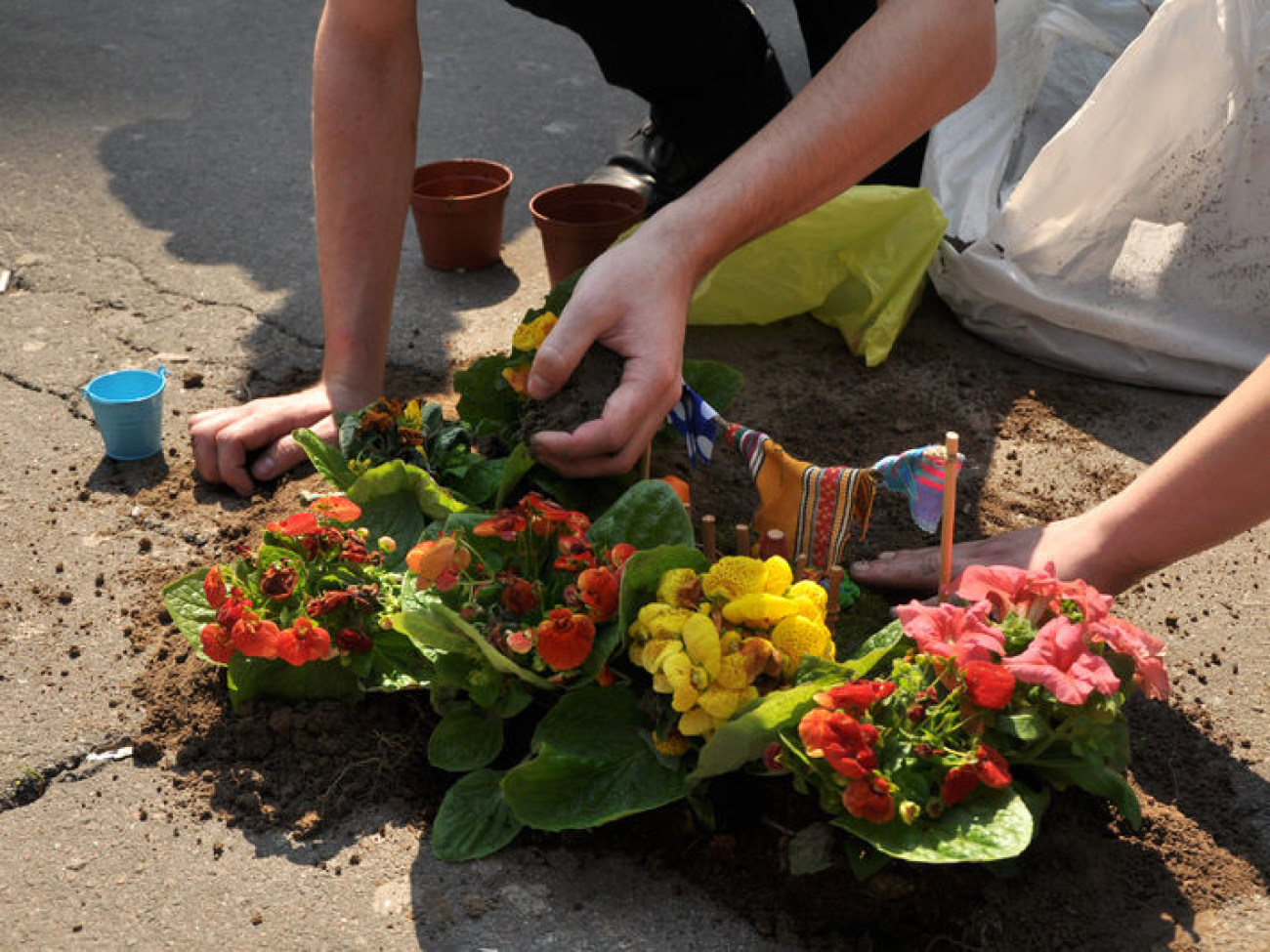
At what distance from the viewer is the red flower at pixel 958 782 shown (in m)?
1.47

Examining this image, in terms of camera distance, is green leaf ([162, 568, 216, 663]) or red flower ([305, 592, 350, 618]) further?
green leaf ([162, 568, 216, 663])

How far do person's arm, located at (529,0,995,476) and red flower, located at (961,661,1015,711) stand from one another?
58 cm

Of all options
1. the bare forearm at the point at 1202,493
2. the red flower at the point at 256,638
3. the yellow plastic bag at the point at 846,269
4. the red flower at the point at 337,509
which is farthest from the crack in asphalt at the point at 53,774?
the yellow plastic bag at the point at 846,269

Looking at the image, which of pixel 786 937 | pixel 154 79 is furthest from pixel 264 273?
pixel 786 937

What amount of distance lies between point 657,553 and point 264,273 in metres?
1.95

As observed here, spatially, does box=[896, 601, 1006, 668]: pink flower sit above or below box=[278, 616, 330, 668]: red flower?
above

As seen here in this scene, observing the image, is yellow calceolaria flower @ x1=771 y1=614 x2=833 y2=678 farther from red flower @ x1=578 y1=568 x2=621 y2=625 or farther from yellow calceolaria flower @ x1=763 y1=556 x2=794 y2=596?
red flower @ x1=578 y1=568 x2=621 y2=625

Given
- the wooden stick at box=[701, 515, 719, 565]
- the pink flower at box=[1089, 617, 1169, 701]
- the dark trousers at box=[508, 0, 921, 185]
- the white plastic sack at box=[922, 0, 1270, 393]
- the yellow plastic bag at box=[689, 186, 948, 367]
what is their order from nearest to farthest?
1. the pink flower at box=[1089, 617, 1169, 701]
2. the wooden stick at box=[701, 515, 719, 565]
3. the white plastic sack at box=[922, 0, 1270, 393]
4. the yellow plastic bag at box=[689, 186, 948, 367]
5. the dark trousers at box=[508, 0, 921, 185]

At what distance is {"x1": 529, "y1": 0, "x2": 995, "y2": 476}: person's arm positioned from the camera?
1.82 m

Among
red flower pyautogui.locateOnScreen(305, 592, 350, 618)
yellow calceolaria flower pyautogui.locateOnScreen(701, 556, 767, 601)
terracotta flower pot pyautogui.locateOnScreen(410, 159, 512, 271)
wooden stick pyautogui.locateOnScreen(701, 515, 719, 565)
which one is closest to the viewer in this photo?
yellow calceolaria flower pyautogui.locateOnScreen(701, 556, 767, 601)

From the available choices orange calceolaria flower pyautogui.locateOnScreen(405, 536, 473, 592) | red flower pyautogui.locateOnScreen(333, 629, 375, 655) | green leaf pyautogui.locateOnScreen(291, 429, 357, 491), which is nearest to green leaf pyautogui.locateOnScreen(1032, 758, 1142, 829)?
orange calceolaria flower pyautogui.locateOnScreen(405, 536, 473, 592)

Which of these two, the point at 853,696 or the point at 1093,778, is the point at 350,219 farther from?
the point at 1093,778

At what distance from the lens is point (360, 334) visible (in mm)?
2453

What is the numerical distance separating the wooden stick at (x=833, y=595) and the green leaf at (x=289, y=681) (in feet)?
2.21
